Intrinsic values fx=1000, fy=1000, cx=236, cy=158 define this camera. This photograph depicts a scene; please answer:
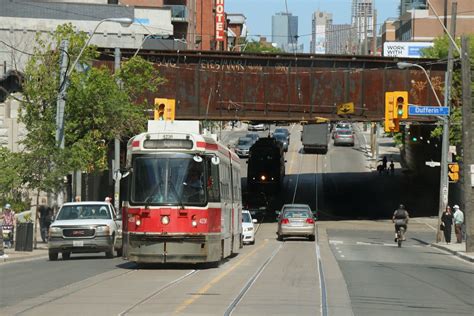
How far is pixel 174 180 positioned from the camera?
23.2 metres

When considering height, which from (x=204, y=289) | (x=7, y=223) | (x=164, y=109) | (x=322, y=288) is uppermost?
(x=164, y=109)

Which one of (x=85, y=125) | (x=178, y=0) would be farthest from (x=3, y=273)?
(x=178, y=0)

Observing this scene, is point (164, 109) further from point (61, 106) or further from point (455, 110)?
point (455, 110)

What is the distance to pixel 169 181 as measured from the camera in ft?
76.2

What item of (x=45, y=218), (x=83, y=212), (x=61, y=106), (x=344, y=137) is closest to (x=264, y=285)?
(x=83, y=212)

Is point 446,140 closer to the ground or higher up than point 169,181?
higher up

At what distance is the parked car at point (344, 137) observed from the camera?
112875 mm

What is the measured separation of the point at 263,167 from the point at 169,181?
48.0 metres

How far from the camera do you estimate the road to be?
15.7m

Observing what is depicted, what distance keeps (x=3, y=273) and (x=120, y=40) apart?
51.5 m

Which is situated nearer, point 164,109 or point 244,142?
point 164,109

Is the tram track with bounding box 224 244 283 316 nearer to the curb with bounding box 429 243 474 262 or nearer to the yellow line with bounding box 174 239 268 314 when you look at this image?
the yellow line with bounding box 174 239 268 314

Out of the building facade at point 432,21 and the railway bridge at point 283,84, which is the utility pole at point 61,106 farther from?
the building facade at point 432,21

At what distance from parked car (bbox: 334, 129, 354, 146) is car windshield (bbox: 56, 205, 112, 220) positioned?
8360cm
